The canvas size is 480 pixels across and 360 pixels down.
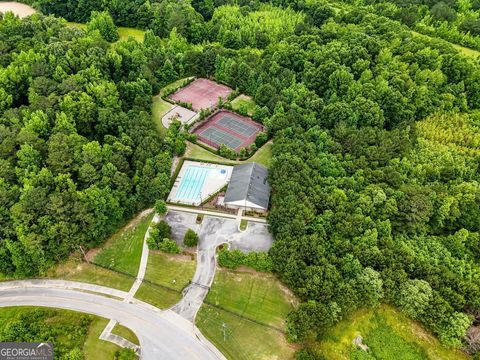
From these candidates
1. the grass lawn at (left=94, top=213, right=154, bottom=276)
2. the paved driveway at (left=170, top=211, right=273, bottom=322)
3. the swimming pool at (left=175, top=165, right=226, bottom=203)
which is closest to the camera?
the paved driveway at (left=170, top=211, right=273, bottom=322)

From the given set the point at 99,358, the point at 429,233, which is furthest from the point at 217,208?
the point at 429,233

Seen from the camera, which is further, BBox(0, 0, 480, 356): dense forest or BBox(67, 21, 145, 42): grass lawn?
BBox(67, 21, 145, 42): grass lawn

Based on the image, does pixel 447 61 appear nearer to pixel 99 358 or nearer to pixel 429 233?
pixel 429 233

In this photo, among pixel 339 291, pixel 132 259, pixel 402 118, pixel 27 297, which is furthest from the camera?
pixel 402 118

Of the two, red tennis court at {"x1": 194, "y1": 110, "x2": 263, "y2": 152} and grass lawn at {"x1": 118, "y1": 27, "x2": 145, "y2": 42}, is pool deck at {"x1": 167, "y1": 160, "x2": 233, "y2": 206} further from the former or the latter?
grass lawn at {"x1": 118, "y1": 27, "x2": 145, "y2": 42}

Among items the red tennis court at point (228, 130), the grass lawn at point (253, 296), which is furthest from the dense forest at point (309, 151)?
the red tennis court at point (228, 130)

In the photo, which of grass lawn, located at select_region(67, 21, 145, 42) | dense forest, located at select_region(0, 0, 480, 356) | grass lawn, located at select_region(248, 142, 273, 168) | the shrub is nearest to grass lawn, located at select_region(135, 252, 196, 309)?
the shrub
